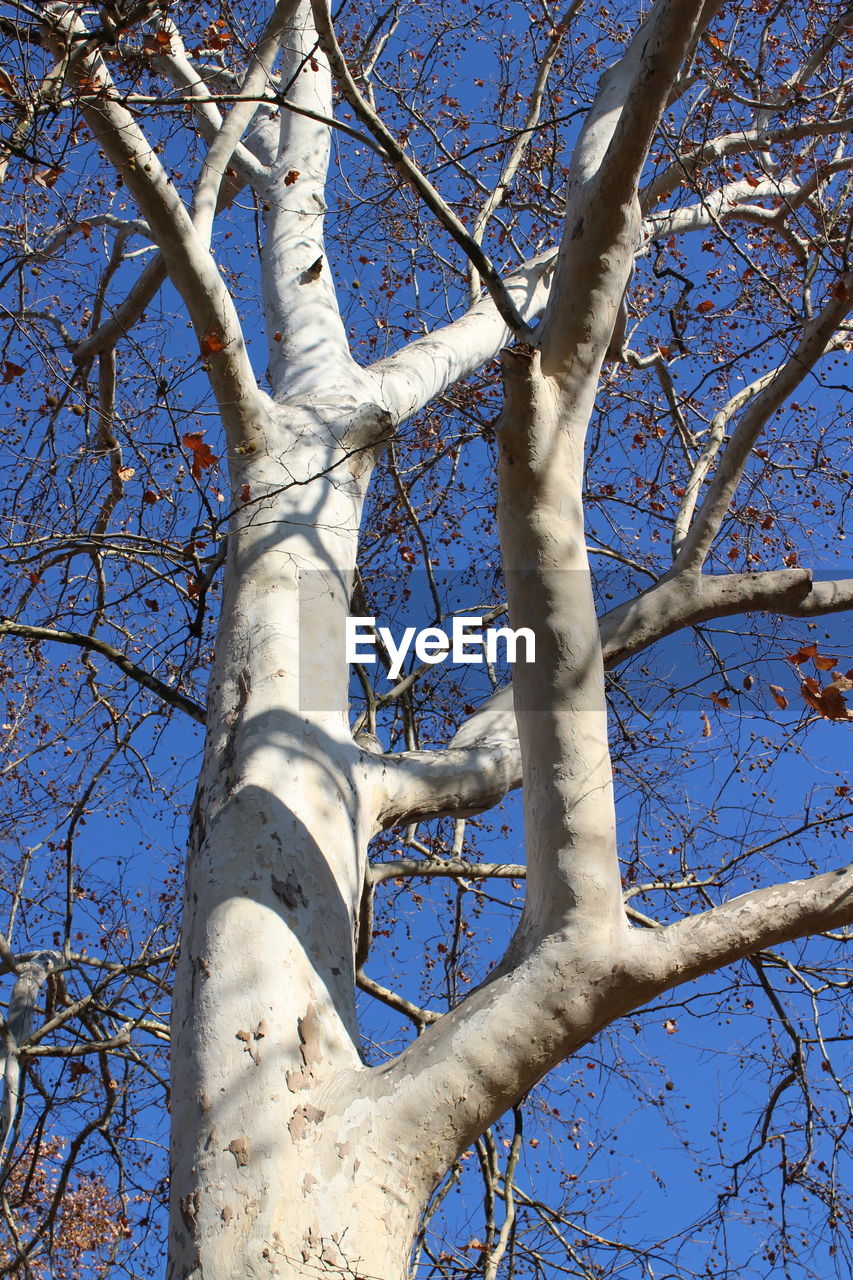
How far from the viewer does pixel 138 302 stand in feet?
15.8

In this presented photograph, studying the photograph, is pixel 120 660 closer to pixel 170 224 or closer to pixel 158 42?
pixel 170 224

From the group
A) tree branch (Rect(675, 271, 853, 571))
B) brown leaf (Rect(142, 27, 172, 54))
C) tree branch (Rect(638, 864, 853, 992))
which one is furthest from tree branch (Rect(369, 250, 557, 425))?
tree branch (Rect(638, 864, 853, 992))

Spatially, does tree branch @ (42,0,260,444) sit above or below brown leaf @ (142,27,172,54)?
below

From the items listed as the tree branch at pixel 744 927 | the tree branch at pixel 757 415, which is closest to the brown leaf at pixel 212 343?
the tree branch at pixel 757 415

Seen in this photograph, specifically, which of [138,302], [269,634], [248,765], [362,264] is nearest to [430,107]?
[362,264]

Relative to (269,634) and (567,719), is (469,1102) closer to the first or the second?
(567,719)

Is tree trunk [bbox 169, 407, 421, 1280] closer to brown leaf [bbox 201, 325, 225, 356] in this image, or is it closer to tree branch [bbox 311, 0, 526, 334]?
brown leaf [bbox 201, 325, 225, 356]

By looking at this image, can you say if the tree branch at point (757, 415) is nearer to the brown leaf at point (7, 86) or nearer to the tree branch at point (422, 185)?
the tree branch at point (422, 185)

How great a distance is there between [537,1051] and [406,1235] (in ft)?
1.28

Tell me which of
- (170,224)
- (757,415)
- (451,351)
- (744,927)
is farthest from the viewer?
(451,351)

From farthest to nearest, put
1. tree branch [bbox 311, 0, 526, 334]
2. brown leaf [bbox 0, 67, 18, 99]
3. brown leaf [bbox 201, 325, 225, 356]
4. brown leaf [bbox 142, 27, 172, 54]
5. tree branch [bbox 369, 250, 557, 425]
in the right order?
1. tree branch [bbox 369, 250, 557, 425]
2. brown leaf [bbox 142, 27, 172, 54]
3. brown leaf [bbox 201, 325, 225, 356]
4. brown leaf [bbox 0, 67, 18, 99]
5. tree branch [bbox 311, 0, 526, 334]

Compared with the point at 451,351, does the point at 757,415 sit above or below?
below

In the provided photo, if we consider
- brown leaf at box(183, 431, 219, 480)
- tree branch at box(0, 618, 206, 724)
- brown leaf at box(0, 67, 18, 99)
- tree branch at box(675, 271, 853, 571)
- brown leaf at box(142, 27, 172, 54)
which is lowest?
tree branch at box(0, 618, 206, 724)

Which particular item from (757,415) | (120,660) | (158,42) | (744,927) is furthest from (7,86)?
(744,927)
